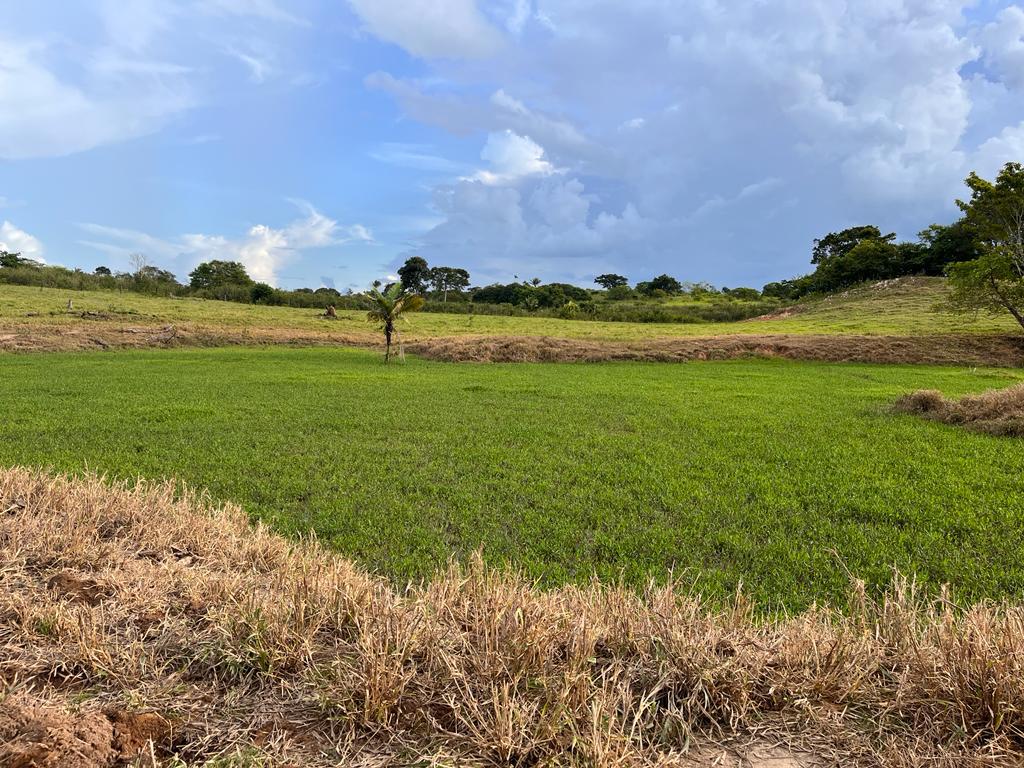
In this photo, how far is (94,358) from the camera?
1053 inches

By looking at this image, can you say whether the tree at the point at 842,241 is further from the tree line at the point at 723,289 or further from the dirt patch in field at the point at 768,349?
the dirt patch in field at the point at 768,349

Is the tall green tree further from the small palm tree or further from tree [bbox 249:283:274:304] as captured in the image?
the small palm tree

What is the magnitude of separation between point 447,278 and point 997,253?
73.3 m

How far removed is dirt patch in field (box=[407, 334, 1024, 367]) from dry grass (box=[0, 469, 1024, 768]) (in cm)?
2743

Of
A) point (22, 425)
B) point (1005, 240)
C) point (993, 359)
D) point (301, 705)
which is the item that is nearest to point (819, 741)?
point (301, 705)

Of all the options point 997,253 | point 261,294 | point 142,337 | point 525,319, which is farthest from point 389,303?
point 261,294

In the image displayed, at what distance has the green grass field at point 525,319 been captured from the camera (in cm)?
3862

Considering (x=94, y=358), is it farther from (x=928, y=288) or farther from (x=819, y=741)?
(x=928, y=288)

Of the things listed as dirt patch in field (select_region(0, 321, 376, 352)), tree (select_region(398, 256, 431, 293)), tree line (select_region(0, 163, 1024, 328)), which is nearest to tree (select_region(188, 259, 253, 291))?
tree line (select_region(0, 163, 1024, 328))

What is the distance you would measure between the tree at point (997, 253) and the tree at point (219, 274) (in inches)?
3176

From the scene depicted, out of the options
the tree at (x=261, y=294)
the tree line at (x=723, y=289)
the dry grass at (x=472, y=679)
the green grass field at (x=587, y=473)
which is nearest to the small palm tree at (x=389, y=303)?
the tree line at (x=723, y=289)

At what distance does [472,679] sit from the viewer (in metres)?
2.26

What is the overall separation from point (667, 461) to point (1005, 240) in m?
37.1

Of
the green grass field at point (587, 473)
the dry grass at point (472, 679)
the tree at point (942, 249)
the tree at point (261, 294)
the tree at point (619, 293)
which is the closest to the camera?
the dry grass at point (472, 679)
